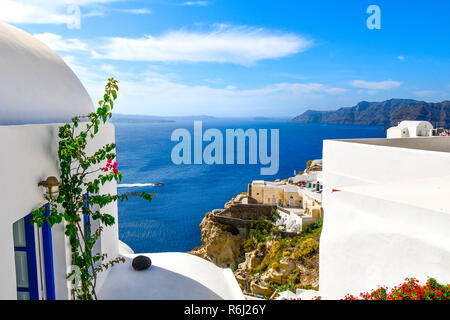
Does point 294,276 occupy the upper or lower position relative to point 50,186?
lower

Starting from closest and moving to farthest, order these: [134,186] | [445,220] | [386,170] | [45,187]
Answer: [45,187]
[445,220]
[386,170]
[134,186]

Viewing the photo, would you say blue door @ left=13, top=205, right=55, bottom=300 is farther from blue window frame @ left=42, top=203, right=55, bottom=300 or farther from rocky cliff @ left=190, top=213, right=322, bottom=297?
rocky cliff @ left=190, top=213, right=322, bottom=297

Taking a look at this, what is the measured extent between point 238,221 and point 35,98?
25222 mm

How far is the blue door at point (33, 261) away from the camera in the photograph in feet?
10.7

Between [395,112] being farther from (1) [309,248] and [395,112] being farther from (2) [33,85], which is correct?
(2) [33,85]

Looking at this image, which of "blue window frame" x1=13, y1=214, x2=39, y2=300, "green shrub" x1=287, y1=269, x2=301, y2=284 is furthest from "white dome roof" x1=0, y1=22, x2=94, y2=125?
"green shrub" x1=287, y1=269, x2=301, y2=284

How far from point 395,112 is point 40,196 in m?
155

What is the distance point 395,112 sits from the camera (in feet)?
458

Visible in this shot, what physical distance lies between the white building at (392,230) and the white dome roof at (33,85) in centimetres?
422

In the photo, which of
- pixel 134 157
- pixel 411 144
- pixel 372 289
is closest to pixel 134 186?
→ pixel 134 157

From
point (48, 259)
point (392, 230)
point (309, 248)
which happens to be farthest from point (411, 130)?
point (48, 259)

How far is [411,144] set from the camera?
33.1 feet

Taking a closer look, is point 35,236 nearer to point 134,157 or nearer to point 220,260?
point 220,260

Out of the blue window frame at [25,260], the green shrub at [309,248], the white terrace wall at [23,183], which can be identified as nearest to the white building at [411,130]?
the green shrub at [309,248]
